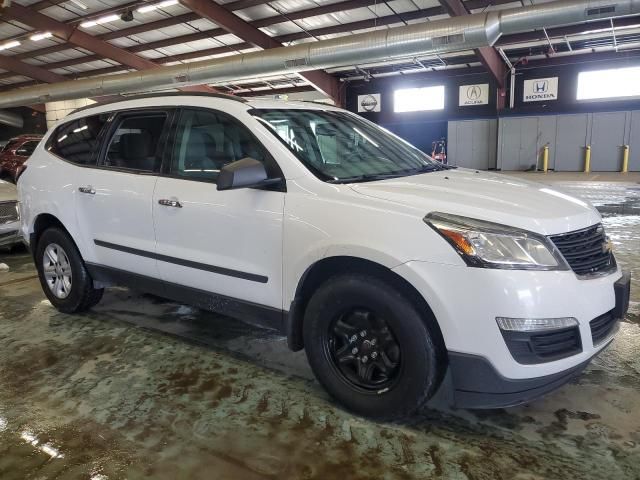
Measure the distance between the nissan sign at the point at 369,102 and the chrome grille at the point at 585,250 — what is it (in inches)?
775

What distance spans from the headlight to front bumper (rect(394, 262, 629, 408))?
4cm

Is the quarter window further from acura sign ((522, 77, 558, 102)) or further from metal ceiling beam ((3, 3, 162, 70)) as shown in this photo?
acura sign ((522, 77, 558, 102))

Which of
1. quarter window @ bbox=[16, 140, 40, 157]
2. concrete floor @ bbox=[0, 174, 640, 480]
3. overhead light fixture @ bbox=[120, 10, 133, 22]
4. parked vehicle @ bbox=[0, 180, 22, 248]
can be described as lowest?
concrete floor @ bbox=[0, 174, 640, 480]

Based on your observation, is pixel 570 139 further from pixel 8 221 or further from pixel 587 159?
pixel 8 221

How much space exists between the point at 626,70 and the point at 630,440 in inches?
701

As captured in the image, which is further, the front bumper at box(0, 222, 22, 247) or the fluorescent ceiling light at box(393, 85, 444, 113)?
the fluorescent ceiling light at box(393, 85, 444, 113)

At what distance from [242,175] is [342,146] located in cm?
82

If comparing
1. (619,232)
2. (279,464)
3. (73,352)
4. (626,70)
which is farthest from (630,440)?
(626,70)

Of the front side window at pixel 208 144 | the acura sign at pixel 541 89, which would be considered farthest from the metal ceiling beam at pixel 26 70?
the front side window at pixel 208 144

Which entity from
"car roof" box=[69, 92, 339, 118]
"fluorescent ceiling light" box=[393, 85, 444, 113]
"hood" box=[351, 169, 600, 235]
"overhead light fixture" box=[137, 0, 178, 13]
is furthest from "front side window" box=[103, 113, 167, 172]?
"fluorescent ceiling light" box=[393, 85, 444, 113]

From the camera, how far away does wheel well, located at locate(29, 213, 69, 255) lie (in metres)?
3.67

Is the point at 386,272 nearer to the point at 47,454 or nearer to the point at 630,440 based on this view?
the point at 630,440

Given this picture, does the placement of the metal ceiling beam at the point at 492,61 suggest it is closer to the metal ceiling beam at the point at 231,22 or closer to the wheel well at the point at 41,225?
the metal ceiling beam at the point at 231,22

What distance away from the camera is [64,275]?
12.3 feet
